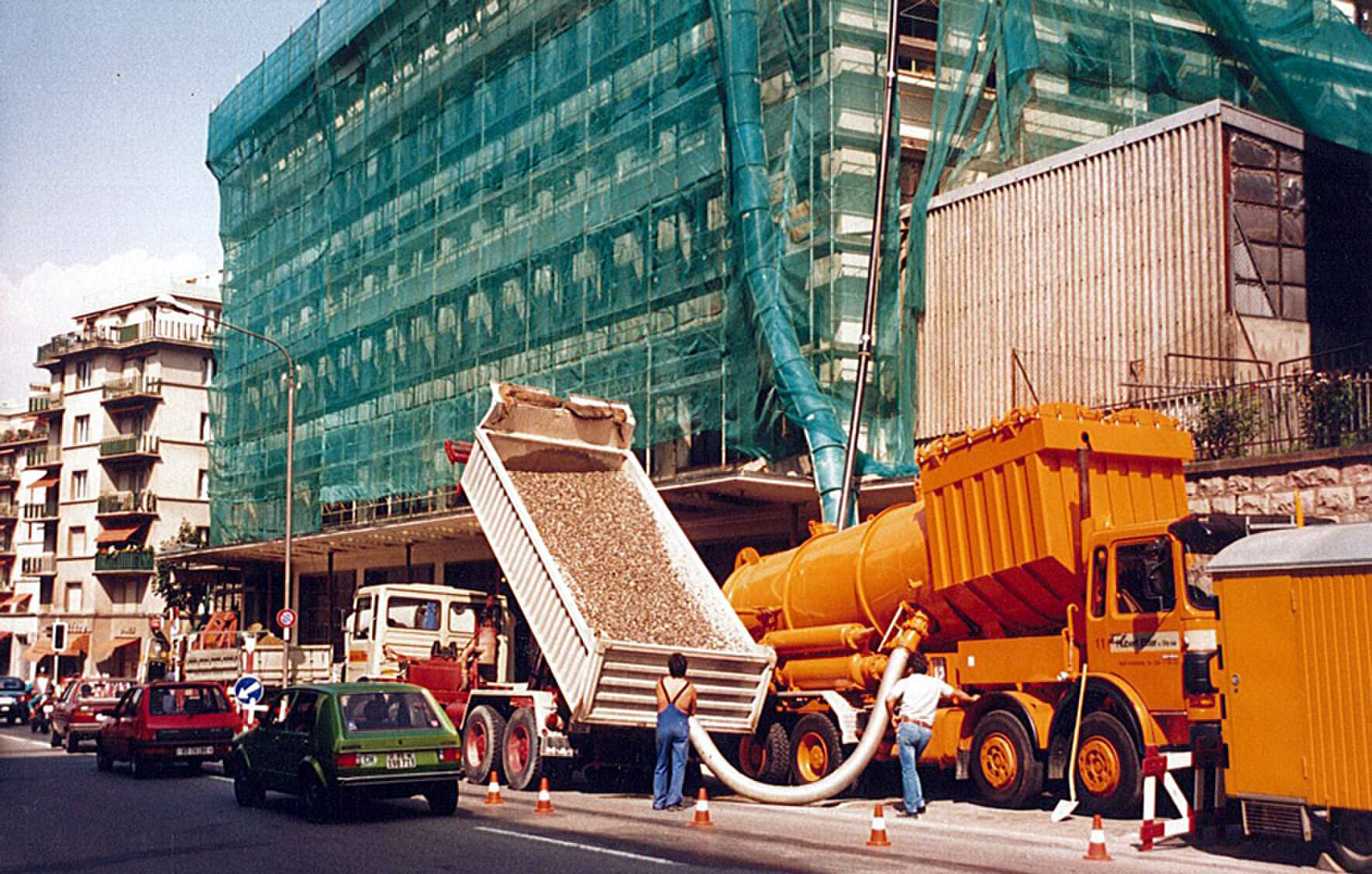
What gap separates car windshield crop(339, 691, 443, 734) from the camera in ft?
47.5

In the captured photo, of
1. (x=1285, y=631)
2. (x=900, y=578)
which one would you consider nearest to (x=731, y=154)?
(x=900, y=578)

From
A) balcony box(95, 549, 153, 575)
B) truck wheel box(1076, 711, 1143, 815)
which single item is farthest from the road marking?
balcony box(95, 549, 153, 575)

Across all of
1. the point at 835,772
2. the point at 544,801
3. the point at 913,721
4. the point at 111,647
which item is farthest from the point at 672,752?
the point at 111,647

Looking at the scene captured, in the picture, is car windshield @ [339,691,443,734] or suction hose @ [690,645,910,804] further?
suction hose @ [690,645,910,804]

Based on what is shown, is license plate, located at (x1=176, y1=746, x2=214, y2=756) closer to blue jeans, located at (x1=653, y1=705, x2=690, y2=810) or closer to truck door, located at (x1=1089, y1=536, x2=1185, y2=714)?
blue jeans, located at (x1=653, y1=705, x2=690, y2=810)

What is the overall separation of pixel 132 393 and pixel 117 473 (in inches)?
173

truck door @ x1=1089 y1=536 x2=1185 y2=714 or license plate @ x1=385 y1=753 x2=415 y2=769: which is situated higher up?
truck door @ x1=1089 y1=536 x2=1185 y2=714

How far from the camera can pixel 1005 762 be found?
14.9 m

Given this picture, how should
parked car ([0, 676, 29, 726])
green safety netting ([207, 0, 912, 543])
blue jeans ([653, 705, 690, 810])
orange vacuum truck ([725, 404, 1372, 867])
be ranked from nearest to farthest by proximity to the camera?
1. orange vacuum truck ([725, 404, 1372, 867])
2. blue jeans ([653, 705, 690, 810])
3. green safety netting ([207, 0, 912, 543])
4. parked car ([0, 676, 29, 726])

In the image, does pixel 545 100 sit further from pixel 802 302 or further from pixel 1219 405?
pixel 1219 405

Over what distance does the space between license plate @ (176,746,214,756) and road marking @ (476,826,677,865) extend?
941 centimetres

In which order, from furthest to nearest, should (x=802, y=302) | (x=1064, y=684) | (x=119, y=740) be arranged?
(x=802, y=302) → (x=119, y=740) → (x=1064, y=684)

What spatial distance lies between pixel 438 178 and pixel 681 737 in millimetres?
27794

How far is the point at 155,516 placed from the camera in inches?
3014
